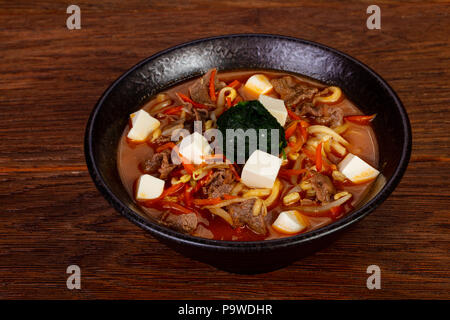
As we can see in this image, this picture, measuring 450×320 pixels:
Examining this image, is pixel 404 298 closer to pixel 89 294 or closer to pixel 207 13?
pixel 89 294

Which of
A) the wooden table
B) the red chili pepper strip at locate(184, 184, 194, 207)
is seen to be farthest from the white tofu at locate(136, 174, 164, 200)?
the wooden table

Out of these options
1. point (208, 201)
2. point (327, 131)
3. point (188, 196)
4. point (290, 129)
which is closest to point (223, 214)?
point (208, 201)

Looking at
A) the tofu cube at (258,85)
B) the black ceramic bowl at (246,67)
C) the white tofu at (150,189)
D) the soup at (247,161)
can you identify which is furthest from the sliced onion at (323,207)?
the tofu cube at (258,85)

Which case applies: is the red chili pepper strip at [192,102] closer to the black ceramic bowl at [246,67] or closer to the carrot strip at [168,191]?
the black ceramic bowl at [246,67]

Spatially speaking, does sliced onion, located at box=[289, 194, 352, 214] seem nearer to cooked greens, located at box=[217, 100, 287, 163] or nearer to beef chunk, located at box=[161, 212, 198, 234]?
cooked greens, located at box=[217, 100, 287, 163]

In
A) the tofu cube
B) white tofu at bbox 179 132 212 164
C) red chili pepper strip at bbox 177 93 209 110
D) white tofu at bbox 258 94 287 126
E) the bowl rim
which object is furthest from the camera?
the tofu cube

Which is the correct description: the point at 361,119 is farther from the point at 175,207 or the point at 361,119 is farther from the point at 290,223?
the point at 175,207

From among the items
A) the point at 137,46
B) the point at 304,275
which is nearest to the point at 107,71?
the point at 137,46
